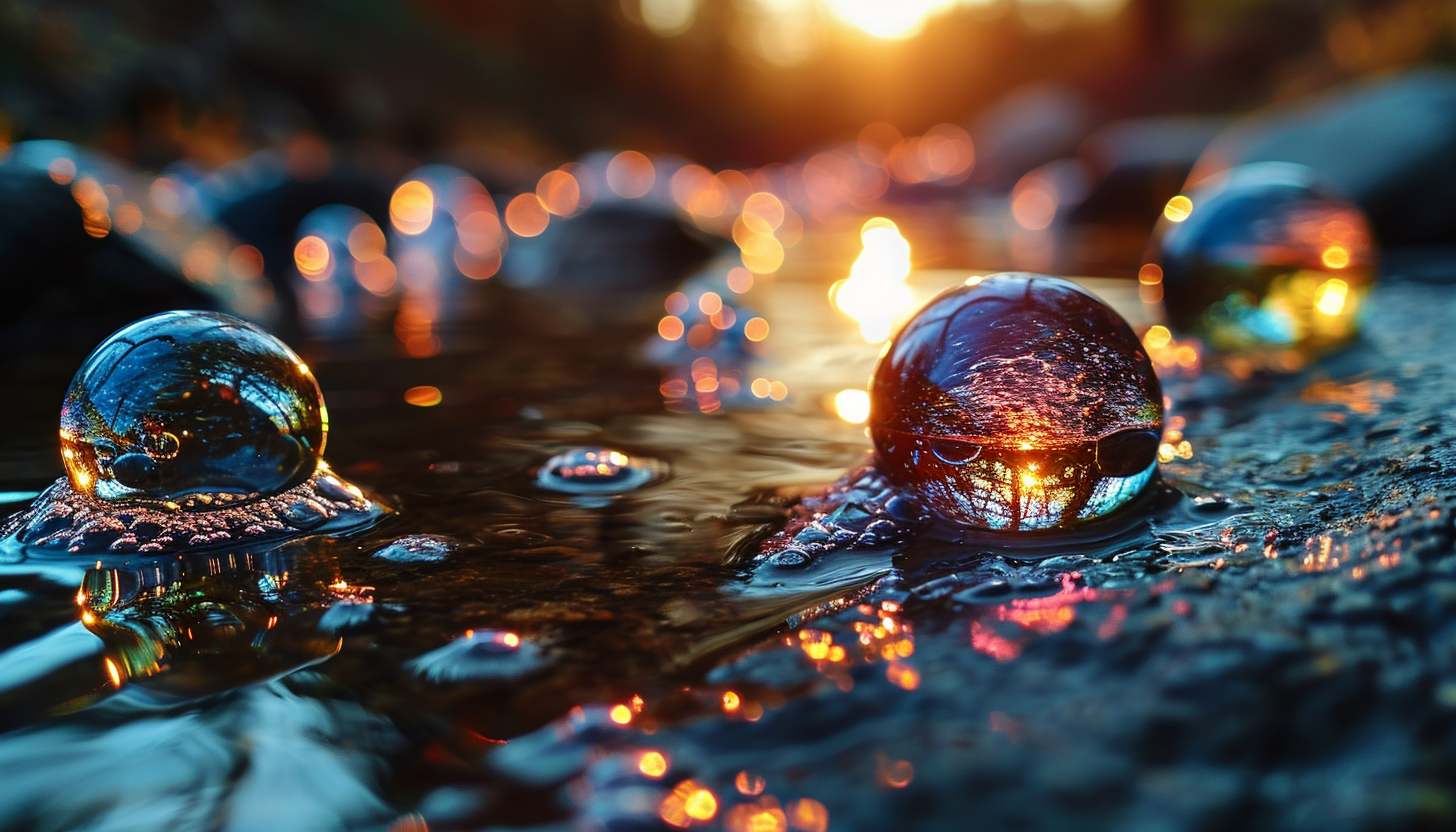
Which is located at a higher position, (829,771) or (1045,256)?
(1045,256)

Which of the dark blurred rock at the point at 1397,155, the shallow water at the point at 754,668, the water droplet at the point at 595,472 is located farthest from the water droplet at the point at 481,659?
the dark blurred rock at the point at 1397,155

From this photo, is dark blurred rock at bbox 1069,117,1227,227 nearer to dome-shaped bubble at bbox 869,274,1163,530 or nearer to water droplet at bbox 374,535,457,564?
dome-shaped bubble at bbox 869,274,1163,530

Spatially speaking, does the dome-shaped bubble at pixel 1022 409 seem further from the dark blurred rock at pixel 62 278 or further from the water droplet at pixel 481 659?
the dark blurred rock at pixel 62 278

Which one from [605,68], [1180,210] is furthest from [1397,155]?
[605,68]

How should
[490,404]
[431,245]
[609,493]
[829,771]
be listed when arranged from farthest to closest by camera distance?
1. [431,245]
2. [490,404]
3. [609,493]
4. [829,771]

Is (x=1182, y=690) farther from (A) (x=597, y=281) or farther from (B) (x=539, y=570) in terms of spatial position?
(A) (x=597, y=281)

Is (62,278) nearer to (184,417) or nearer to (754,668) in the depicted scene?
(184,417)

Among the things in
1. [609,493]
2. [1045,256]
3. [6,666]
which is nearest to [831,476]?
[609,493]

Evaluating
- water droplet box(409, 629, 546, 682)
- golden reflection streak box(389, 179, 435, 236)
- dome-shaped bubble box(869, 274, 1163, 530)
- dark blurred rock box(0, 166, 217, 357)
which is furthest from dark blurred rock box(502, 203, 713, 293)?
water droplet box(409, 629, 546, 682)
